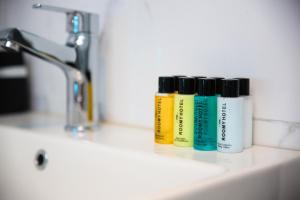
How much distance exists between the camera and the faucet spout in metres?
0.75

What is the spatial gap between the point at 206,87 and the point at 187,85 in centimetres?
3

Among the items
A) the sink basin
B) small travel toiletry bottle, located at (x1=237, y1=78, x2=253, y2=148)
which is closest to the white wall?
small travel toiletry bottle, located at (x1=237, y1=78, x2=253, y2=148)

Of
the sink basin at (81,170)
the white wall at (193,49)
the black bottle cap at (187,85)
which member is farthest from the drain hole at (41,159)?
the black bottle cap at (187,85)

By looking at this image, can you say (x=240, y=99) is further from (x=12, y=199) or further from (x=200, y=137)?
(x=12, y=199)

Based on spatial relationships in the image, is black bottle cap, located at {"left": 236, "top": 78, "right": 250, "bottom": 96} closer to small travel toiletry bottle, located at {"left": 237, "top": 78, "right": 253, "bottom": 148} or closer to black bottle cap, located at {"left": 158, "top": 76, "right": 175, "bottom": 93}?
small travel toiletry bottle, located at {"left": 237, "top": 78, "right": 253, "bottom": 148}

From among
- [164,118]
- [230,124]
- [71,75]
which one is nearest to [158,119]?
[164,118]

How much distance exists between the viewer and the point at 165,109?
0.67 m

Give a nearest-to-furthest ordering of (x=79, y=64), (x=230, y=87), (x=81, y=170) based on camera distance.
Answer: (x=230, y=87) < (x=81, y=170) < (x=79, y=64)

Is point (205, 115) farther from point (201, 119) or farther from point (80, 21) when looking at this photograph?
point (80, 21)

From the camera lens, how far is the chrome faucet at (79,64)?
0.80m

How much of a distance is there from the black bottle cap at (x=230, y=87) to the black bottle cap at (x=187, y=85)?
6cm

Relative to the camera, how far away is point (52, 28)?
101cm

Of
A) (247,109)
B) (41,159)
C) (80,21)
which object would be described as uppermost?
(80,21)

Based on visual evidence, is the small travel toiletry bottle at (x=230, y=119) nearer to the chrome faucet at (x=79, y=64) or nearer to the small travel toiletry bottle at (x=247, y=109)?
the small travel toiletry bottle at (x=247, y=109)
